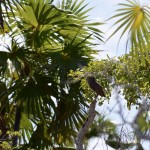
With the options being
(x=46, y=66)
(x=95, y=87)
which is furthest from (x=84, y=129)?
(x=46, y=66)

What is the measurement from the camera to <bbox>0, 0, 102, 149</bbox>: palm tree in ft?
27.3

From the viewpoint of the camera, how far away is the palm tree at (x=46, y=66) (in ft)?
27.3

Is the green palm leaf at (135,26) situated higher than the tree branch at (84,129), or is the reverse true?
the green palm leaf at (135,26)

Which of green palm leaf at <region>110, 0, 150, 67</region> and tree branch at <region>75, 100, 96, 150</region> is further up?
green palm leaf at <region>110, 0, 150, 67</region>

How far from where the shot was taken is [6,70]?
848 centimetres

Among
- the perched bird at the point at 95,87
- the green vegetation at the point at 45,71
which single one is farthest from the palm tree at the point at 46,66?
the perched bird at the point at 95,87

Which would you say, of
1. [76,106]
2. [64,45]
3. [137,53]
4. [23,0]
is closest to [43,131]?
[76,106]

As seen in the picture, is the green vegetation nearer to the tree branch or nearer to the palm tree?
the palm tree

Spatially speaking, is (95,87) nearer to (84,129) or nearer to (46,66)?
(84,129)

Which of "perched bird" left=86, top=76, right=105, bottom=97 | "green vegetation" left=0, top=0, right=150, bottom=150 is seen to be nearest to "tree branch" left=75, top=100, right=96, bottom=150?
"perched bird" left=86, top=76, right=105, bottom=97

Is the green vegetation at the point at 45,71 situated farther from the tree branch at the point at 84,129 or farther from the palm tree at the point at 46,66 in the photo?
the tree branch at the point at 84,129

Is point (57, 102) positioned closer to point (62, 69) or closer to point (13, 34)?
point (62, 69)

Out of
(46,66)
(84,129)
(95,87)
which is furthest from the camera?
(46,66)

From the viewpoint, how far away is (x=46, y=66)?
28.2ft
